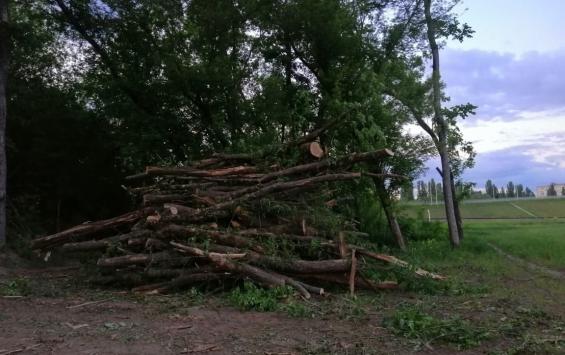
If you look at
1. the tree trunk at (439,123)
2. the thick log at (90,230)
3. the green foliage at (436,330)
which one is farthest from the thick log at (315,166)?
the tree trunk at (439,123)

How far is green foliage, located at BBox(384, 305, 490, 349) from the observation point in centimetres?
502

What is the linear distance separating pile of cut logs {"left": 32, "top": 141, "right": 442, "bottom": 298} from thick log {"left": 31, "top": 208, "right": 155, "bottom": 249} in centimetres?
2

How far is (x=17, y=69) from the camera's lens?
51.1ft

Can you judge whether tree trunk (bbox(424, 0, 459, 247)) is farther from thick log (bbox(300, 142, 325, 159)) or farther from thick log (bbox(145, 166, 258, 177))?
thick log (bbox(145, 166, 258, 177))

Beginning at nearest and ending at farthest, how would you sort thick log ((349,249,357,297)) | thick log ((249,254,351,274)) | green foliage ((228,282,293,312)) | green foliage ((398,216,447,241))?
green foliage ((228,282,293,312)) < thick log ((349,249,357,297)) < thick log ((249,254,351,274)) < green foliage ((398,216,447,241))

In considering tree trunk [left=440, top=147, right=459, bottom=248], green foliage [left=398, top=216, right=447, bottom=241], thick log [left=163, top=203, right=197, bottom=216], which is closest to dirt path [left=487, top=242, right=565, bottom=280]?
tree trunk [left=440, top=147, right=459, bottom=248]

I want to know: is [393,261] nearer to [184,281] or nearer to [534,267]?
[184,281]

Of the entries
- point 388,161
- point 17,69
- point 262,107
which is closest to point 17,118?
point 17,69

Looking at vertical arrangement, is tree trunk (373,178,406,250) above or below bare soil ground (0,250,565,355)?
above

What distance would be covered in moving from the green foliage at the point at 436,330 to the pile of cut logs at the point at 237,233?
5.79ft

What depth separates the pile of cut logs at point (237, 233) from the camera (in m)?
7.58

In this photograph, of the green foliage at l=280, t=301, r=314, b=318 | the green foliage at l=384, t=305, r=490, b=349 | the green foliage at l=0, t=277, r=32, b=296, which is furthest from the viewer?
the green foliage at l=0, t=277, r=32, b=296

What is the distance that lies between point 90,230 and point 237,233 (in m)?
3.36

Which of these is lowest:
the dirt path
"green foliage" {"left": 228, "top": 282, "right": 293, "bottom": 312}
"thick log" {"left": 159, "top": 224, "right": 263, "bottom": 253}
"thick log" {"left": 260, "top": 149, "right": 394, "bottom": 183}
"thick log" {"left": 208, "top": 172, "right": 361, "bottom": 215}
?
the dirt path
